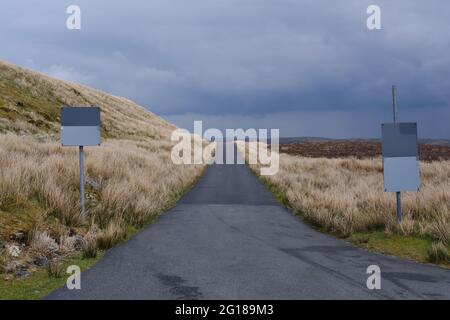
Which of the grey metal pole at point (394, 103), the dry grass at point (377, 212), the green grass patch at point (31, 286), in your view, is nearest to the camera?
the green grass patch at point (31, 286)

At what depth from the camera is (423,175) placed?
2275 centimetres

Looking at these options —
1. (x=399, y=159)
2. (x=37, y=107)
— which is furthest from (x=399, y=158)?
(x=37, y=107)

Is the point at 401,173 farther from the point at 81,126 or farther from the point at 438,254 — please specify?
the point at 81,126

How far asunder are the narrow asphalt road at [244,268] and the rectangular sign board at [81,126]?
8.68 feet

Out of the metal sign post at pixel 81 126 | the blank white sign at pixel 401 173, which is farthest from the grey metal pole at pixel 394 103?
the metal sign post at pixel 81 126

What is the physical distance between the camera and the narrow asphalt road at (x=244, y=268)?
6.09m

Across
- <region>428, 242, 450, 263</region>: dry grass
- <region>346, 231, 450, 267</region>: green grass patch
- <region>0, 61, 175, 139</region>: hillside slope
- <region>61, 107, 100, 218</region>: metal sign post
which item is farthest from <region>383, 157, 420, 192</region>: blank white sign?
<region>0, 61, 175, 139</region>: hillside slope

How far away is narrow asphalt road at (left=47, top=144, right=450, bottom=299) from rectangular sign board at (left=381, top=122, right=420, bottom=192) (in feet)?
6.22

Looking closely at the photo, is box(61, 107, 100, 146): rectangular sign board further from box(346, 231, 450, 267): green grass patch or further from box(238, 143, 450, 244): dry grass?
box(346, 231, 450, 267): green grass patch

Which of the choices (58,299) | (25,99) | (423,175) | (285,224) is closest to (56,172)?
(285,224)

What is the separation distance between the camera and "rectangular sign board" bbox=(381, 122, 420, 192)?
10.1 m

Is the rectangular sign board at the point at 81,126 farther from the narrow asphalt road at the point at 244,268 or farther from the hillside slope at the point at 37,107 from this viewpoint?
the hillside slope at the point at 37,107

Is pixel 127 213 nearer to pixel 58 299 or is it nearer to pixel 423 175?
pixel 58 299
